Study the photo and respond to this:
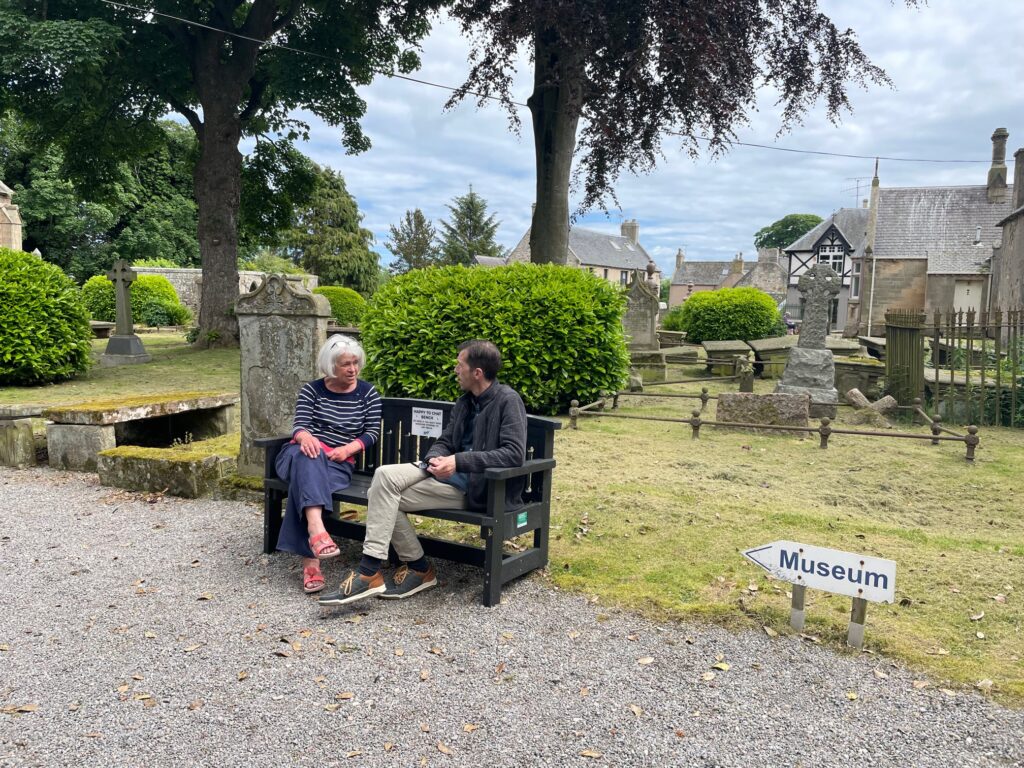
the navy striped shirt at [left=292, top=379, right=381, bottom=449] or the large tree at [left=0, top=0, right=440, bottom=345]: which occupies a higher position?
the large tree at [left=0, top=0, right=440, bottom=345]

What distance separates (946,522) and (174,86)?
64.1 feet

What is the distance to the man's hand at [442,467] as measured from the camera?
155 inches

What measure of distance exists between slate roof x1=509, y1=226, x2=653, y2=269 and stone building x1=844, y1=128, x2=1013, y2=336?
898 inches

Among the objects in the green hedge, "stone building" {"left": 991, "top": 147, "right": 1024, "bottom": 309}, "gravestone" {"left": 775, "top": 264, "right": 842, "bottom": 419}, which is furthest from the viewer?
the green hedge

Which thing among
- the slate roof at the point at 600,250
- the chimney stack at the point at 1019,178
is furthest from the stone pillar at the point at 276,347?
the slate roof at the point at 600,250

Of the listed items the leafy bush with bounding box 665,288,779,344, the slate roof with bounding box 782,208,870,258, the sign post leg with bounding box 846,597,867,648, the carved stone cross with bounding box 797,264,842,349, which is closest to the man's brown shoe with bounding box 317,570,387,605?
the sign post leg with bounding box 846,597,867,648

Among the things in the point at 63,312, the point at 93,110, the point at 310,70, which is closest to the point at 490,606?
the point at 63,312

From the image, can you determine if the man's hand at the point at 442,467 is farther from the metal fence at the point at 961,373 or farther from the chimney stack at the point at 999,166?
the chimney stack at the point at 999,166

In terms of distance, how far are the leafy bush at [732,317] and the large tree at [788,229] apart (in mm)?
68440

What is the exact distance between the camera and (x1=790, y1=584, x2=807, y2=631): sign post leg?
366cm

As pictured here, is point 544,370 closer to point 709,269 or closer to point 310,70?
point 310,70

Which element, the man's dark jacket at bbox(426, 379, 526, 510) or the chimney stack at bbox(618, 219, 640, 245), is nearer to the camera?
the man's dark jacket at bbox(426, 379, 526, 510)

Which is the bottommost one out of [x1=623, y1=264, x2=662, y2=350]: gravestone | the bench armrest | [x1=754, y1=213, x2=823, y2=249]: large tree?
the bench armrest

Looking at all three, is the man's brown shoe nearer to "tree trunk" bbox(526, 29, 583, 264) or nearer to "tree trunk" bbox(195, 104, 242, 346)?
"tree trunk" bbox(526, 29, 583, 264)
